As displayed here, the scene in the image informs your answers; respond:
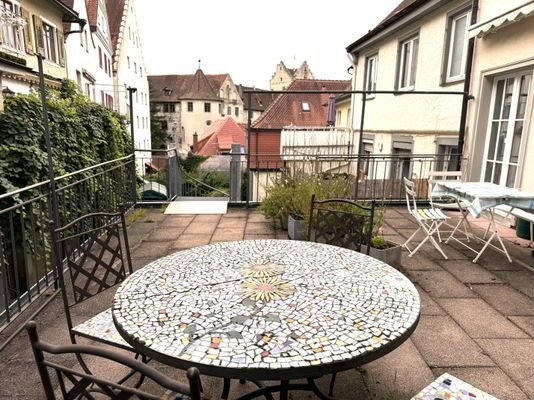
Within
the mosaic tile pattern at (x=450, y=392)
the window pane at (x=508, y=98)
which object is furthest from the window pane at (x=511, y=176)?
the mosaic tile pattern at (x=450, y=392)

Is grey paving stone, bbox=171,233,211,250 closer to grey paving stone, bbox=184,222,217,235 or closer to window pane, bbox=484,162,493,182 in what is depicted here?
grey paving stone, bbox=184,222,217,235

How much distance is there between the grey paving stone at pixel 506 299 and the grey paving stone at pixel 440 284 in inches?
5.1

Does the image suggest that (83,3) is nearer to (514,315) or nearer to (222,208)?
(222,208)

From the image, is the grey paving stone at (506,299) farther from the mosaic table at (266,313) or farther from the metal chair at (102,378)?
the metal chair at (102,378)

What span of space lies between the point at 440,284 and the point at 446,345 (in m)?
1.08

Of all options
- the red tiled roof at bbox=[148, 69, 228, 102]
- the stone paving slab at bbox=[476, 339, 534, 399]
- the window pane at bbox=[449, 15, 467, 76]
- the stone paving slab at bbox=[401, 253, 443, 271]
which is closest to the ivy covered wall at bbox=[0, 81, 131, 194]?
the stone paving slab at bbox=[401, 253, 443, 271]

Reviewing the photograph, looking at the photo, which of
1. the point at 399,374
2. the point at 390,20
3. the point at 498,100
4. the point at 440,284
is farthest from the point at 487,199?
the point at 390,20

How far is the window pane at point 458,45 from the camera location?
6.69 m

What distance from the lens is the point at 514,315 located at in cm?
276

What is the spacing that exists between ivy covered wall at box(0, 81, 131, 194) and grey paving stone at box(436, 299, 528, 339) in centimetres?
435

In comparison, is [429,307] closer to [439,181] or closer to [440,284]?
[440,284]

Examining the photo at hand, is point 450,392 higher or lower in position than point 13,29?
lower

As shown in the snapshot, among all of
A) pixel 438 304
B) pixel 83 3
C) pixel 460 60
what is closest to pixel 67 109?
pixel 438 304

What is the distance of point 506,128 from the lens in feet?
17.9
